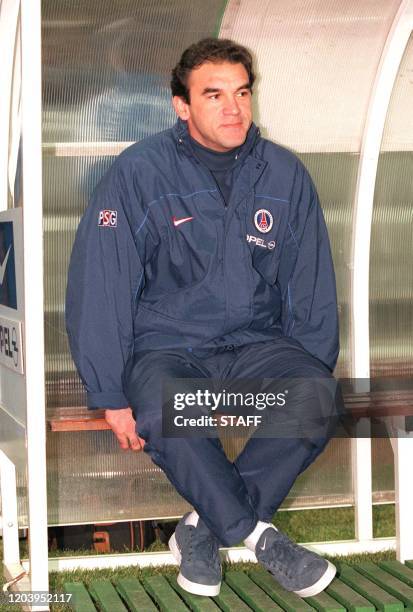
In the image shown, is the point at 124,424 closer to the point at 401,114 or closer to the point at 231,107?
the point at 231,107

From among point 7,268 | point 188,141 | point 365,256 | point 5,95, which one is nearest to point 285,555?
point 7,268

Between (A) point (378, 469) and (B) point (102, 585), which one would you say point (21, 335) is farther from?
(A) point (378, 469)

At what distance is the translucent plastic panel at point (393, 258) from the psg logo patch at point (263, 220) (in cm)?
108

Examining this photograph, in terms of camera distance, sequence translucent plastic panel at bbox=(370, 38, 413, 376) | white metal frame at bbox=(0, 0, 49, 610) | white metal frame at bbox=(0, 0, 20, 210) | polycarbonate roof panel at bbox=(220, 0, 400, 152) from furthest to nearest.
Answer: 1. translucent plastic panel at bbox=(370, 38, 413, 376)
2. polycarbonate roof panel at bbox=(220, 0, 400, 152)
3. white metal frame at bbox=(0, 0, 20, 210)
4. white metal frame at bbox=(0, 0, 49, 610)

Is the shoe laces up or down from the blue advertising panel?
down

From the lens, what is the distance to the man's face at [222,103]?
15.3ft

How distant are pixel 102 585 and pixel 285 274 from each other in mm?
1461

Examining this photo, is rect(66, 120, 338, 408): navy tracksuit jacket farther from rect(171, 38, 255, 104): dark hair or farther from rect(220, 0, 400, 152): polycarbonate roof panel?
rect(220, 0, 400, 152): polycarbonate roof panel

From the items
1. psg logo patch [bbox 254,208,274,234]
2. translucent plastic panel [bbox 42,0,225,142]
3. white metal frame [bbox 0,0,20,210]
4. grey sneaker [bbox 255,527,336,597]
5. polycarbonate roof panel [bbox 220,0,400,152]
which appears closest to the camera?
grey sneaker [bbox 255,527,336,597]

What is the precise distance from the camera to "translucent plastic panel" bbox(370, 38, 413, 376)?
18.8 feet

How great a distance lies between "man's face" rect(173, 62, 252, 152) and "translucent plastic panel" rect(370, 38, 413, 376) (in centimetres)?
121

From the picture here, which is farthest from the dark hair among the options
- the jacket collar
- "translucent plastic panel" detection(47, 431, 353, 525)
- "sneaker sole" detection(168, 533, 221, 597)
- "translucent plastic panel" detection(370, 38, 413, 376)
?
"sneaker sole" detection(168, 533, 221, 597)

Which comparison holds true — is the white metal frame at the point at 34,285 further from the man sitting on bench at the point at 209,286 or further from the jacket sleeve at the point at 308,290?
the jacket sleeve at the point at 308,290

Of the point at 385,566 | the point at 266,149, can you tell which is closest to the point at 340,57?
the point at 266,149
